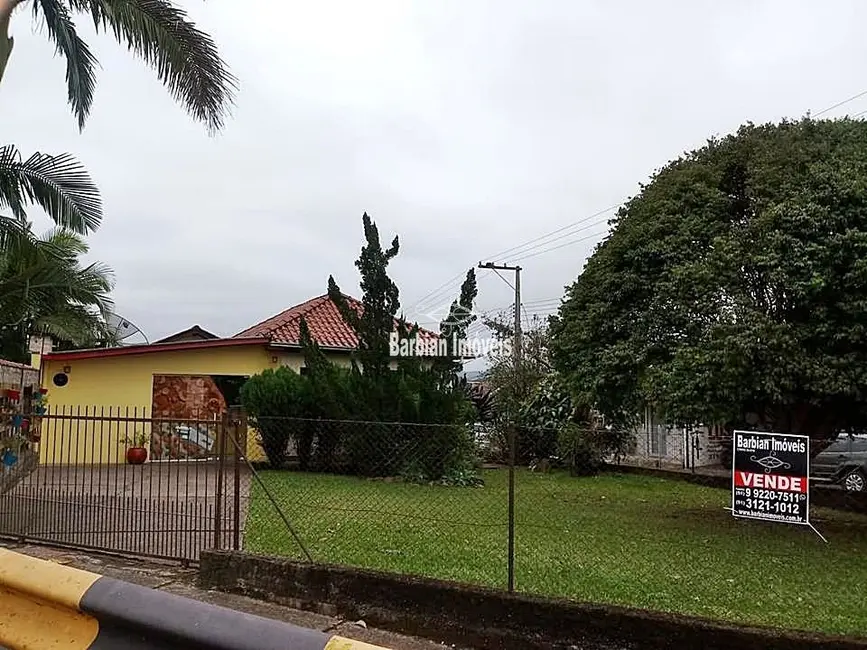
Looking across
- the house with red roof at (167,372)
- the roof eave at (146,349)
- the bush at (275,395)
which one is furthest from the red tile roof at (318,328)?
the bush at (275,395)

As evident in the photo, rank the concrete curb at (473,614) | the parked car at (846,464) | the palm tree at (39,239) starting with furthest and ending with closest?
the parked car at (846,464), the palm tree at (39,239), the concrete curb at (473,614)

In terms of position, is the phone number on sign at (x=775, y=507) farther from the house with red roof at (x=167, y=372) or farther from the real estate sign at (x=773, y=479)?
the house with red roof at (x=167, y=372)

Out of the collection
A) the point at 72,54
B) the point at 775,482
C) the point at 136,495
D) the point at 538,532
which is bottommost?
A: the point at 538,532

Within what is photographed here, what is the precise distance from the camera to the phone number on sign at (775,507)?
7.44 meters

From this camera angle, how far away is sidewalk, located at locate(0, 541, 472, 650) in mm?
5555

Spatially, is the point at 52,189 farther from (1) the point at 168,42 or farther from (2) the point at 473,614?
(2) the point at 473,614

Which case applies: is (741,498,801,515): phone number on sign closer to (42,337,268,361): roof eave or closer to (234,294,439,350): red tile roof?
(234,294,439,350): red tile roof

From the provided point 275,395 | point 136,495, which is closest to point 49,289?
point 275,395

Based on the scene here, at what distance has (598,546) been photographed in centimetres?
889

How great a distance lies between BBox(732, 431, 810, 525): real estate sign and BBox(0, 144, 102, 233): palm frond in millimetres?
8887

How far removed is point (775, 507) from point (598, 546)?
7.03 feet

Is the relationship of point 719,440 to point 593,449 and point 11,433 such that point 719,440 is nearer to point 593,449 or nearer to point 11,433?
point 593,449

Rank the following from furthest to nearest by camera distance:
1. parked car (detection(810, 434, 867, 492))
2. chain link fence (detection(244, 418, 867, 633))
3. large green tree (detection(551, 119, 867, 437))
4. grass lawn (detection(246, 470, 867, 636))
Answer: parked car (detection(810, 434, 867, 492)) → large green tree (detection(551, 119, 867, 437)) → chain link fence (detection(244, 418, 867, 633)) → grass lawn (detection(246, 470, 867, 636))

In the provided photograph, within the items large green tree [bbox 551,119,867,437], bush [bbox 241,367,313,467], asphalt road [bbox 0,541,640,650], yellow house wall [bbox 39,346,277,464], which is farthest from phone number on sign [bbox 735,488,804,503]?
yellow house wall [bbox 39,346,277,464]
